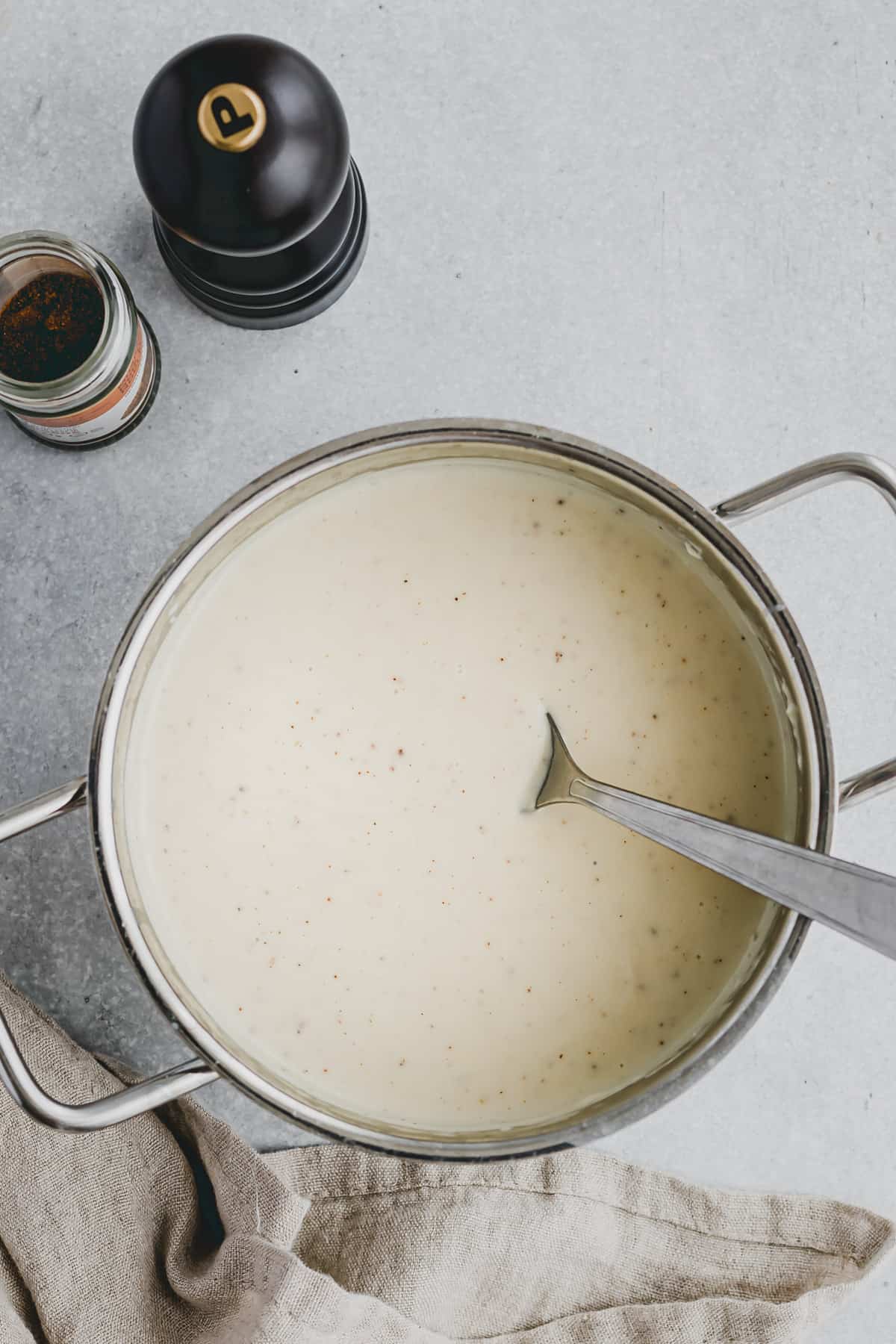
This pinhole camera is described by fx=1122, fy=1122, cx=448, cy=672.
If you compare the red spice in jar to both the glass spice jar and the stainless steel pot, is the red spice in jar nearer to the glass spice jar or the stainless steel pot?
the glass spice jar

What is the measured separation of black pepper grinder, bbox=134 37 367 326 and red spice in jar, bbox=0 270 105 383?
0.08 m

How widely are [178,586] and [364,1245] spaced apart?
17.3 inches

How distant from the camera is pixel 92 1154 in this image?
67 cm

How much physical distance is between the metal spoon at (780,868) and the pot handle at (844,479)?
0.41 ft

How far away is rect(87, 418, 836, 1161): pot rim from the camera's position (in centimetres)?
53

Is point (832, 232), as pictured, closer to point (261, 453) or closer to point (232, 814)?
point (261, 453)

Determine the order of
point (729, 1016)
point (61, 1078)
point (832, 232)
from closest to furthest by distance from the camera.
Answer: point (729, 1016) < point (61, 1078) < point (832, 232)

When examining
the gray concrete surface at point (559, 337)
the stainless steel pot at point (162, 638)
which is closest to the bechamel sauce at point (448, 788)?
the stainless steel pot at point (162, 638)

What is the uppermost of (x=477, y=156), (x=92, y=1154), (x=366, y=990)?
(x=477, y=156)

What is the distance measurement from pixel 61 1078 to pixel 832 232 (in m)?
0.72

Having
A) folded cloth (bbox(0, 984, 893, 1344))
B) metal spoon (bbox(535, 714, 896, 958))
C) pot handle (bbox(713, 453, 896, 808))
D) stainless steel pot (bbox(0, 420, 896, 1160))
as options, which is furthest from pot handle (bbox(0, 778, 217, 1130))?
pot handle (bbox(713, 453, 896, 808))

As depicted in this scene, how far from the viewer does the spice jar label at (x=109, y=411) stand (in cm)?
63

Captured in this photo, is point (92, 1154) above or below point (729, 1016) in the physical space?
below

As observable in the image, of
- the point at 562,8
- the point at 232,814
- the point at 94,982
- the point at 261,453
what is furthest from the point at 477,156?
the point at 94,982
